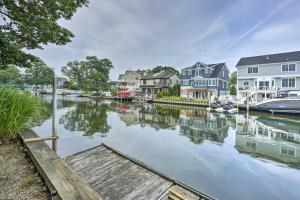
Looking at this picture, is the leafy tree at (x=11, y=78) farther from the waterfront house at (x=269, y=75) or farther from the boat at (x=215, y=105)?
the waterfront house at (x=269, y=75)

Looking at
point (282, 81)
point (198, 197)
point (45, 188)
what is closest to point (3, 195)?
point (45, 188)

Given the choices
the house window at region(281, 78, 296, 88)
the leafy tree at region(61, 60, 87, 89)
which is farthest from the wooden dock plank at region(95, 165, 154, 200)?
the leafy tree at region(61, 60, 87, 89)

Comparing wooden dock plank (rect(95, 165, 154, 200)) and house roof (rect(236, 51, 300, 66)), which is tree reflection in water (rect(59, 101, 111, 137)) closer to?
wooden dock plank (rect(95, 165, 154, 200))

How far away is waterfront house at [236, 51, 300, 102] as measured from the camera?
2453cm

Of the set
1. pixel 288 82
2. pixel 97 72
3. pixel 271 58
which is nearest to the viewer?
pixel 288 82

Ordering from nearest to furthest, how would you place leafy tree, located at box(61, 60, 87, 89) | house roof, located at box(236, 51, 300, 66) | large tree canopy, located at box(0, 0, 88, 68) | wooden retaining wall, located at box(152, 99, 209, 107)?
large tree canopy, located at box(0, 0, 88, 68) < house roof, located at box(236, 51, 300, 66) < wooden retaining wall, located at box(152, 99, 209, 107) < leafy tree, located at box(61, 60, 87, 89)

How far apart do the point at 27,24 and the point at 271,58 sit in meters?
31.8

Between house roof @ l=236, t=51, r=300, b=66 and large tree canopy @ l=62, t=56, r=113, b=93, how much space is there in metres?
33.4

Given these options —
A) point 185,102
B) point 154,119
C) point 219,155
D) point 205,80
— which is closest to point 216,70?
point 205,80

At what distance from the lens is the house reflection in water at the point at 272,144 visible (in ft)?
25.1

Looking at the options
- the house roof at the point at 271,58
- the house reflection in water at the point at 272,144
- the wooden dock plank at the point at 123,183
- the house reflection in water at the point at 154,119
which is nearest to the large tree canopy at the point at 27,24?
the wooden dock plank at the point at 123,183

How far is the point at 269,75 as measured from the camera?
26.3 meters

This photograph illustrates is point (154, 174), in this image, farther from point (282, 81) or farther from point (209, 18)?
point (282, 81)

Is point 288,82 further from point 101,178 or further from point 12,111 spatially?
point 12,111
